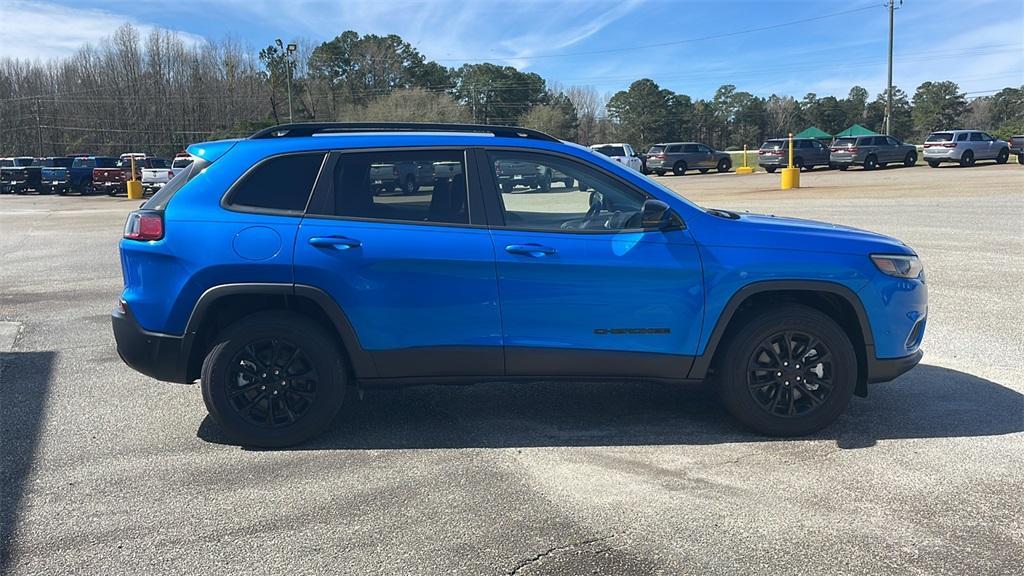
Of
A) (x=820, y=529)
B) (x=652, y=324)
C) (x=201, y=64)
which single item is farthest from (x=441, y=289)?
(x=201, y=64)

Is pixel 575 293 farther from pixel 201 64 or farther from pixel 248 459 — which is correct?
pixel 201 64

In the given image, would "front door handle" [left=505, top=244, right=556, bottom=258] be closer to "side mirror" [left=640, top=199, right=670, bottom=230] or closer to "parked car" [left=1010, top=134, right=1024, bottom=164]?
"side mirror" [left=640, top=199, right=670, bottom=230]

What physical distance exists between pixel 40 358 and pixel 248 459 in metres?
3.30

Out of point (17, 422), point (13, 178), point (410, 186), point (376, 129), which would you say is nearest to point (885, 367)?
point (410, 186)

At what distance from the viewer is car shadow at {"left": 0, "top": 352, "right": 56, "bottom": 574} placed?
354 centimetres

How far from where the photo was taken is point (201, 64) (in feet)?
252

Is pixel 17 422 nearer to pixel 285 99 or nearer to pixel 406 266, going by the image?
pixel 406 266

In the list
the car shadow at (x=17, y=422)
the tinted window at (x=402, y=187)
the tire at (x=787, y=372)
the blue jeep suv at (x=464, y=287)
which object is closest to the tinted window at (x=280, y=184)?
the blue jeep suv at (x=464, y=287)

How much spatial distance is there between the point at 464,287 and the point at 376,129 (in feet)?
4.09

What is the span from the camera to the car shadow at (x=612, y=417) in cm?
441

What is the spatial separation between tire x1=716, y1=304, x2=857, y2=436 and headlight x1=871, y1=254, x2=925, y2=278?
16.8 inches

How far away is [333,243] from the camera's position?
4.12 m

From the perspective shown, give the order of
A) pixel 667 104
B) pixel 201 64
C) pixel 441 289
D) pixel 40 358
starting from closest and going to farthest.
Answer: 1. pixel 441 289
2. pixel 40 358
3. pixel 201 64
4. pixel 667 104

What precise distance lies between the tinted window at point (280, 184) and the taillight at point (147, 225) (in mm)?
405
